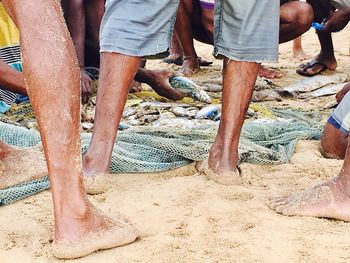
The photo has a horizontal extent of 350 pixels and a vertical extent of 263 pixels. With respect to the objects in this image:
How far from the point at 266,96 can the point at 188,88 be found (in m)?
0.66

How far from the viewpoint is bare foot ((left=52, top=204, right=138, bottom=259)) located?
1.70 m

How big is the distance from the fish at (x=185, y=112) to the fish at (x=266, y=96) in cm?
72

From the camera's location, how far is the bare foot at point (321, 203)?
212cm

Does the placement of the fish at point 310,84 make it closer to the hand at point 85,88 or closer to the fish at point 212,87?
the fish at point 212,87

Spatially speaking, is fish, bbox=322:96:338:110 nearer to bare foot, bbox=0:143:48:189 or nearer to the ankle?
the ankle

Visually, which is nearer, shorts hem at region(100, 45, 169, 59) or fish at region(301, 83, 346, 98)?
shorts hem at region(100, 45, 169, 59)

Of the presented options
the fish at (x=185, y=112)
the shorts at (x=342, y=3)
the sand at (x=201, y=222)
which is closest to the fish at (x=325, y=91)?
the fish at (x=185, y=112)


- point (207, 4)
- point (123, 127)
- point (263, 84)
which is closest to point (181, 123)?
point (123, 127)

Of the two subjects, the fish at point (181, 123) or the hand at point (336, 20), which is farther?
the hand at point (336, 20)

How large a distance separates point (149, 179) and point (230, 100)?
0.49 meters

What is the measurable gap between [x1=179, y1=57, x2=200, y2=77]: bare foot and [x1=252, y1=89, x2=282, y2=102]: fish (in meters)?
1.16

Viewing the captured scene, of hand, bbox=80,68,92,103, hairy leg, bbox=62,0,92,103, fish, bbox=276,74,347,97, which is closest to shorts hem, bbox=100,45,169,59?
hand, bbox=80,68,92,103

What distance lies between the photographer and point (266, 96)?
4496mm

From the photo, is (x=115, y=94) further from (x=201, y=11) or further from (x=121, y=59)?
(x=201, y=11)
